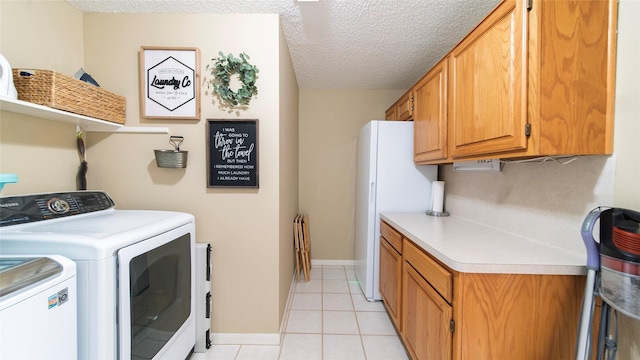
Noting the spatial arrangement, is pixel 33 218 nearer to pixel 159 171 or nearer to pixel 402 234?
pixel 159 171

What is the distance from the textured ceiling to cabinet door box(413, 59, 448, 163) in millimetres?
329

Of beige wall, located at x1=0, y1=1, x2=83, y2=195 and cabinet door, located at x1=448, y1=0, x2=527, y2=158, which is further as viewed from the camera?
beige wall, located at x1=0, y1=1, x2=83, y2=195

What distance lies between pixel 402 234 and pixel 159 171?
70.5 inches

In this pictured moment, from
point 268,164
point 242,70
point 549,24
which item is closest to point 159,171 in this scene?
point 268,164

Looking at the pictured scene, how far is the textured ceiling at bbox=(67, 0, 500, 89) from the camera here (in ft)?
4.99

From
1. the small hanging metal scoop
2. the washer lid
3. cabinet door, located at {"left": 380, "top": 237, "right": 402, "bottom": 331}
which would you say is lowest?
cabinet door, located at {"left": 380, "top": 237, "right": 402, "bottom": 331}

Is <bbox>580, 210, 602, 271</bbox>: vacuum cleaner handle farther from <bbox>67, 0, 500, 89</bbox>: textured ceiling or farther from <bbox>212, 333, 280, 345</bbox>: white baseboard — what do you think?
<bbox>212, 333, 280, 345</bbox>: white baseboard

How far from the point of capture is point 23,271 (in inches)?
28.5

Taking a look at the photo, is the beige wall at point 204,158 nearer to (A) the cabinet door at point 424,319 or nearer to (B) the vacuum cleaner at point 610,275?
(A) the cabinet door at point 424,319

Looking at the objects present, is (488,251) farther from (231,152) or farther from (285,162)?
(231,152)

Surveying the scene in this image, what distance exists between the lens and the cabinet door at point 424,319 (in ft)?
3.58

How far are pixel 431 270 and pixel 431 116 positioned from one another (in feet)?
3.99

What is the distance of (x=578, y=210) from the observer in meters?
1.08

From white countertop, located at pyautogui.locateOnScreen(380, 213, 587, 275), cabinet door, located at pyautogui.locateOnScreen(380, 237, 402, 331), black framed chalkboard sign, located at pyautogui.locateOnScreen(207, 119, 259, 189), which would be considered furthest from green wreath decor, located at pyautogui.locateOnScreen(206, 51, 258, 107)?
cabinet door, located at pyautogui.locateOnScreen(380, 237, 402, 331)
